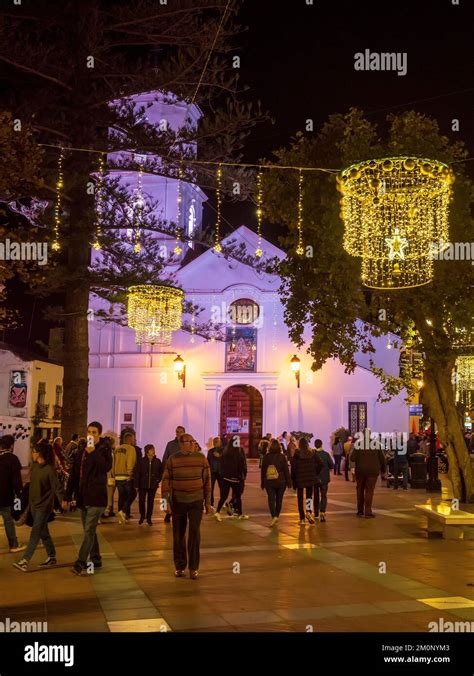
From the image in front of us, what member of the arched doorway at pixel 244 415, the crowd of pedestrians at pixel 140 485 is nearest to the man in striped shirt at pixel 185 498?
the crowd of pedestrians at pixel 140 485

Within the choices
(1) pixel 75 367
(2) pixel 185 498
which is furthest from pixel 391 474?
(2) pixel 185 498

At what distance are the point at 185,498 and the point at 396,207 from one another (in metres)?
6.06

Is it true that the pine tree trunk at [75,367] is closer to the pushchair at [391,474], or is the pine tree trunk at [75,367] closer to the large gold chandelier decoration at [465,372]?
the pushchair at [391,474]

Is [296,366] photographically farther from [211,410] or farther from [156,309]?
[156,309]

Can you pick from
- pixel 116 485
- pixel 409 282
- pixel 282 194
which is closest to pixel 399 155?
pixel 409 282

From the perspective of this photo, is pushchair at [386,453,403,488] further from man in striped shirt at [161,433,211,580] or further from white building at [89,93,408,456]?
man in striped shirt at [161,433,211,580]

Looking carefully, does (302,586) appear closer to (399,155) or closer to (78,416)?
(399,155)

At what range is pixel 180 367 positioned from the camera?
32.6m

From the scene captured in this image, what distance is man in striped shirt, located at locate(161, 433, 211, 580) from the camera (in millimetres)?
8945

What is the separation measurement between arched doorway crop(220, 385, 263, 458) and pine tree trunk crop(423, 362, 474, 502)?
16308 millimetres

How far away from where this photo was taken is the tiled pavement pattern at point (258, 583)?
22.3 ft

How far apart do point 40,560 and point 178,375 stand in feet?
74.5

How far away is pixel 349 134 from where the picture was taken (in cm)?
1577
